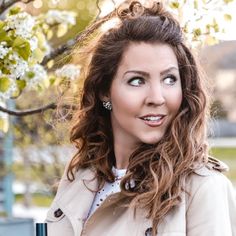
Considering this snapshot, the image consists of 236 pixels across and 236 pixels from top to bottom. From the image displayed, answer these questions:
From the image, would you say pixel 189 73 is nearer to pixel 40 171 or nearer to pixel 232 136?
pixel 40 171

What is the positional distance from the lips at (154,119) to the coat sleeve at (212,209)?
0.71ft

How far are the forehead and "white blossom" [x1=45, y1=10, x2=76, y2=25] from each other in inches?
41.7

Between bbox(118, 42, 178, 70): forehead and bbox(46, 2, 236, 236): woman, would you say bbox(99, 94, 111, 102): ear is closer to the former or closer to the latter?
bbox(46, 2, 236, 236): woman

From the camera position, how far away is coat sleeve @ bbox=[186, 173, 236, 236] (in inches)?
87.7

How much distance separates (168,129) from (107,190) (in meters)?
0.36

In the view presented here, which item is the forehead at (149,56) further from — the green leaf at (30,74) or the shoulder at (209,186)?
the green leaf at (30,74)

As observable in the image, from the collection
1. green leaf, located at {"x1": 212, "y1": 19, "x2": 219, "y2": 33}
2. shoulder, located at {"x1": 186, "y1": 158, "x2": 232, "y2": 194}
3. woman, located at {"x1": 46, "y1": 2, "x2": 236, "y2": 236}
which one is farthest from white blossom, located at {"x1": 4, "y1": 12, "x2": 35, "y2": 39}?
green leaf, located at {"x1": 212, "y1": 19, "x2": 219, "y2": 33}

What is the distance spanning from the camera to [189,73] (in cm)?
245

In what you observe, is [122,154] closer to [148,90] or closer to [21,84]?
[148,90]

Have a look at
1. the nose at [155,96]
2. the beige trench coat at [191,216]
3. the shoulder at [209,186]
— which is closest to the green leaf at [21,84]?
the beige trench coat at [191,216]

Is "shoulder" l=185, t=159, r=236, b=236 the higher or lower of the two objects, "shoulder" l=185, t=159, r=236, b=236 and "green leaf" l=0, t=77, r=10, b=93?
the lower

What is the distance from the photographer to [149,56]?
2.39m

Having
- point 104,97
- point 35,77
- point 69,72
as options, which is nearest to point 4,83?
point 104,97

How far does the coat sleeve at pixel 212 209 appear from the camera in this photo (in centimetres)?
223
